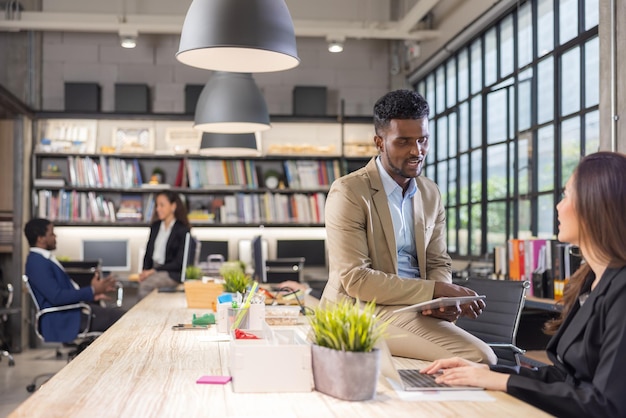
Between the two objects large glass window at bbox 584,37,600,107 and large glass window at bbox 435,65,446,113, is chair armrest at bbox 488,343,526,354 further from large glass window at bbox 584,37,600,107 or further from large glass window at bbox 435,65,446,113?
large glass window at bbox 435,65,446,113

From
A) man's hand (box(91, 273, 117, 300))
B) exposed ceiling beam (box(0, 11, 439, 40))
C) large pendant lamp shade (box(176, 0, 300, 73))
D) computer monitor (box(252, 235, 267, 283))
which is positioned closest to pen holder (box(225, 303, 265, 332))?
large pendant lamp shade (box(176, 0, 300, 73))

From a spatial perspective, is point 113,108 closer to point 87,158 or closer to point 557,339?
point 87,158

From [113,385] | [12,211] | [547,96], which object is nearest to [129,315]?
[113,385]

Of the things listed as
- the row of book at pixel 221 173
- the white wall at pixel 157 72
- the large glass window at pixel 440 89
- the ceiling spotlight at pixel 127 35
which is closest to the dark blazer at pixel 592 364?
the large glass window at pixel 440 89

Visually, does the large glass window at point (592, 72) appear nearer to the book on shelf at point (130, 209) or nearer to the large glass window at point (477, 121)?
the large glass window at point (477, 121)

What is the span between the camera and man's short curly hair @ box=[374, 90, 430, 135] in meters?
2.56

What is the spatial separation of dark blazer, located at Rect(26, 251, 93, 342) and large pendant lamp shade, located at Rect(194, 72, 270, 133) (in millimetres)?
1386

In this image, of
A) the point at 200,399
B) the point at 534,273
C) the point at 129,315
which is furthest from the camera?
the point at 534,273

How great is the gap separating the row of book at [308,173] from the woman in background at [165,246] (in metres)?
2.84

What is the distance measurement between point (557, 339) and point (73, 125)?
25.5ft

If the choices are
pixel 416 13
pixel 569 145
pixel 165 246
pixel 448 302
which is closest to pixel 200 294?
pixel 448 302

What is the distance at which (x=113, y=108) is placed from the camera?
904cm

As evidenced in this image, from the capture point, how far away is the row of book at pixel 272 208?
8.84 metres

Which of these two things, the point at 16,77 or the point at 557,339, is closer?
the point at 557,339
